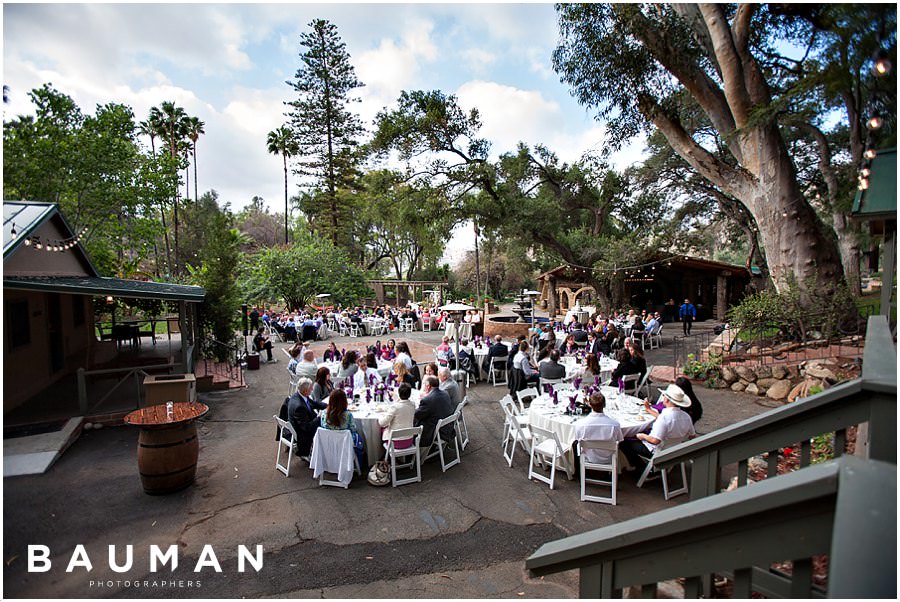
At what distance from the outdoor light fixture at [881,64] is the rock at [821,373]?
8081mm

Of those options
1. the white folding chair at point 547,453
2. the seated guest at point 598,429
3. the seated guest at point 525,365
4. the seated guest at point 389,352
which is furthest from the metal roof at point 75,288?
the seated guest at point 598,429

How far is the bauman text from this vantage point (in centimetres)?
434

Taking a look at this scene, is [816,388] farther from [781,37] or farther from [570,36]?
[570,36]

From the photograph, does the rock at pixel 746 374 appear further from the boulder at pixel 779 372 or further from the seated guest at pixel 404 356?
the seated guest at pixel 404 356

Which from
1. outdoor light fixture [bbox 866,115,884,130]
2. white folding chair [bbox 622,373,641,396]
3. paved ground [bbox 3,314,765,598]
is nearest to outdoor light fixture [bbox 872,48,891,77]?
outdoor light fixture [bbox 866,115,884,130]

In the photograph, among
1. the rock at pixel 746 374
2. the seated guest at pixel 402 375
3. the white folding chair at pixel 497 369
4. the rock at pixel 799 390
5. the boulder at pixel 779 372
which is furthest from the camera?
the white folding chair at pixel 497 369

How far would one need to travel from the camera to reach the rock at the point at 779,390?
30.8 feet

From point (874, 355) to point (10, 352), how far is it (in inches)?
490

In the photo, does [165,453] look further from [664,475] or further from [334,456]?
[664,475]

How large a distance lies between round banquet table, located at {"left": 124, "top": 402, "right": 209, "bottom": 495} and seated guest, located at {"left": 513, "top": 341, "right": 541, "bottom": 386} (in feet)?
19.3

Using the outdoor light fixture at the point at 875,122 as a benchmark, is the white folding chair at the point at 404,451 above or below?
below

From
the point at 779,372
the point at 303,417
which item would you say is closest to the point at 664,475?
the point at 303,417

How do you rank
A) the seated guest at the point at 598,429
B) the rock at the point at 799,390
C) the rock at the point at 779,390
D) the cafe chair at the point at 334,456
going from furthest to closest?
the rock at the point at 779,390
the rock at the point at 799,390
the cafe chair at the point at 334,456
the seated guest at the point at 598,429

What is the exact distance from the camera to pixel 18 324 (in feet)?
30.4
